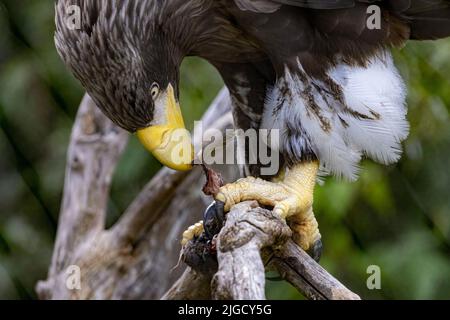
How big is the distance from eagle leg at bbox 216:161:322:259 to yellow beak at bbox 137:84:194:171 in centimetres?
9

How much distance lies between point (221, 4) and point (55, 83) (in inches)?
53.9

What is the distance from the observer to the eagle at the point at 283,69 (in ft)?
4.80

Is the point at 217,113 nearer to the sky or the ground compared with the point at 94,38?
nearer to the ground

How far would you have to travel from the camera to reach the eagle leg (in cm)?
149

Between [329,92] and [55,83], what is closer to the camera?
[329,92]

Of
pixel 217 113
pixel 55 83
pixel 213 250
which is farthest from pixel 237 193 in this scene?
pixel 55 83

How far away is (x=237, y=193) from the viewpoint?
1485 millimetres

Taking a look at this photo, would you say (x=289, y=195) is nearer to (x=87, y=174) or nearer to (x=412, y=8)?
(x=412, y=8)

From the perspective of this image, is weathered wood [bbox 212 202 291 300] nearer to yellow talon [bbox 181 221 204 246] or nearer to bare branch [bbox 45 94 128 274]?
yellow talon [bbox 181 221 204 246]

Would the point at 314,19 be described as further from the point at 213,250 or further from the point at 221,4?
the point at 213,250

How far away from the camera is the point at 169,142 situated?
4.85ft

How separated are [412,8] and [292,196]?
431mm

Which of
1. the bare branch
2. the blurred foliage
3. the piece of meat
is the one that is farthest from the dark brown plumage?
the bare branch

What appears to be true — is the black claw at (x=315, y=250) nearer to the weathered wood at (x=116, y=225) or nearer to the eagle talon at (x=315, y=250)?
the eagle talon at (x=315, y=250)
